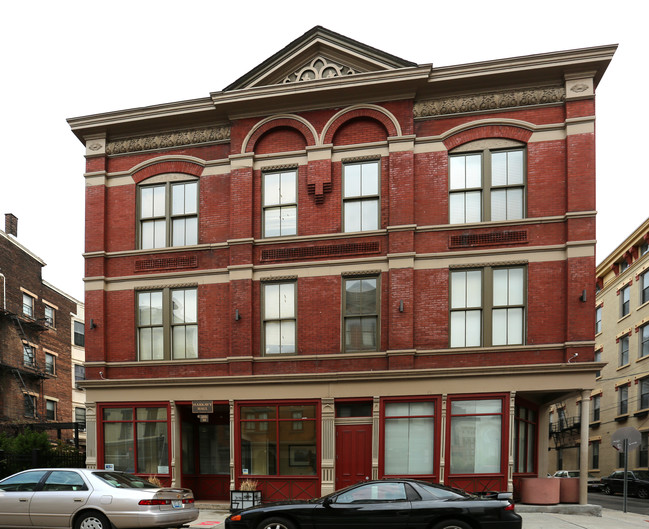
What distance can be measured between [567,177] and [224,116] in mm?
10594

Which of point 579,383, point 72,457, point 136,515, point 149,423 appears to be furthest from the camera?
point 72,457

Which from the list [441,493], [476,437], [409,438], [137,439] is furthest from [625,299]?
[441,493]

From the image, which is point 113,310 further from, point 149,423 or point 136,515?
point 136,515

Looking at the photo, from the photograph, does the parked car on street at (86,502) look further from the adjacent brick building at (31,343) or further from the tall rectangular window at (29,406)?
the tall rectangular window at (29,406)

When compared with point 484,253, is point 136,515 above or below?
below

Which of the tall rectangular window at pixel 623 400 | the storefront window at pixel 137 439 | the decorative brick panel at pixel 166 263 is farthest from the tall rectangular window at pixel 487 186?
the tall rectangular window at pixel 623 400

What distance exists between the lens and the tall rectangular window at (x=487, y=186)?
1772cm

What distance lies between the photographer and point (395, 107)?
1859 cm

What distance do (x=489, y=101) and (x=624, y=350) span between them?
2613 cm

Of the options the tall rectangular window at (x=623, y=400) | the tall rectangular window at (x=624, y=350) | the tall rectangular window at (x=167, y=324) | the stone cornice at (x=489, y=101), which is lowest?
the tall rectangular window at (x=623, y=400)

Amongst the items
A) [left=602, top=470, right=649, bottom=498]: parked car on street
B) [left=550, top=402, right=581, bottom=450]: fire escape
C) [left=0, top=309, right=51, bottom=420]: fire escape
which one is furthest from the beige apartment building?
[left=0, top=309, right=51, bottom=420]: fire escape

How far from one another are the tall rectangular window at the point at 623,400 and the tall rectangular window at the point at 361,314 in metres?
25.1

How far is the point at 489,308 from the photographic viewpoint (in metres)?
17.4


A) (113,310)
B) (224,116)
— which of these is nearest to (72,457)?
(113,310)
